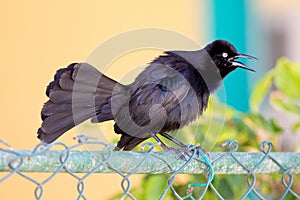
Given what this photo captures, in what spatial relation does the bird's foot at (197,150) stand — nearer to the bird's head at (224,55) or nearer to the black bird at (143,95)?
the black bird at (143,95)

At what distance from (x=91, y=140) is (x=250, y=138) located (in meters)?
1.38

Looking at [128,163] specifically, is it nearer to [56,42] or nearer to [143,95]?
[143,95]

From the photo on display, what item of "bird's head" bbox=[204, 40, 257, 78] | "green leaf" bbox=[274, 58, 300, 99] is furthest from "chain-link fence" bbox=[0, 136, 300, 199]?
"green leaf" bbox=[274, 58, 300, 99]

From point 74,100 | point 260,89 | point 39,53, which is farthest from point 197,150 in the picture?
point 39,53

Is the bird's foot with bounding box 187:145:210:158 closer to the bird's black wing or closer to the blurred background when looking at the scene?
the bird's black wing

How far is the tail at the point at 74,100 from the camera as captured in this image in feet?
7.46

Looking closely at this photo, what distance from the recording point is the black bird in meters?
2.29

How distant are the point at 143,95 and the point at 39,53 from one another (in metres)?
2.69

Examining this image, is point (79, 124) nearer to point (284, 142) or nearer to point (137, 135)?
point (137, 135)

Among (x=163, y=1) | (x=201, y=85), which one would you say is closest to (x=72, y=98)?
(x=201, y=85)

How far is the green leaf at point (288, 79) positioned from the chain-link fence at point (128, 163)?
1.07m

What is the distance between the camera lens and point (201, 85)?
119 inches

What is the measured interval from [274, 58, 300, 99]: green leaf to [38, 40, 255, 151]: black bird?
42 cm

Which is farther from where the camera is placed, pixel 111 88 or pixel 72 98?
pixel 111 88
